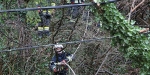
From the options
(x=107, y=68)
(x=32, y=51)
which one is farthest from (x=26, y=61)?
(x=107, y=68)

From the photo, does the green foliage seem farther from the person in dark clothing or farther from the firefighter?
the firefighter

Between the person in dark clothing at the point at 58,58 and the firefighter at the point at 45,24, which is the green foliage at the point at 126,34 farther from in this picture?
the firefighter at the point at 45,24

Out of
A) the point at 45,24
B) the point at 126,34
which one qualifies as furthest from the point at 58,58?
the point at 45,24

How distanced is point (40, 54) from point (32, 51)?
24 centimetres

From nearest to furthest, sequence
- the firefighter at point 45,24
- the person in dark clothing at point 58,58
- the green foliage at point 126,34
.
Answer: the green foliage at point 126,34 → the person in dark clothing at point 58,58 → the firefighter at point 45,24

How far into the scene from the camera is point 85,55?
8.10m

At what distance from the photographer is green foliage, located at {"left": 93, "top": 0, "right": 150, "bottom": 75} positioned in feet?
10.3

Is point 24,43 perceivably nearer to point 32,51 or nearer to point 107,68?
point 32,51

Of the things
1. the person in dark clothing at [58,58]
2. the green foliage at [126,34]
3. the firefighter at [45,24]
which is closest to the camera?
the green foliage at [126,34]

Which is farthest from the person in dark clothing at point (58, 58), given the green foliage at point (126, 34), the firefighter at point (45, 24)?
the green foliage at point (126, 34)

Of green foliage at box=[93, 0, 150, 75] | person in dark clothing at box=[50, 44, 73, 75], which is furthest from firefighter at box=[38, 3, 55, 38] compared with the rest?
green foliage at box=[93, 0, 150, 75]

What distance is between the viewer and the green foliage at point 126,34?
315cm

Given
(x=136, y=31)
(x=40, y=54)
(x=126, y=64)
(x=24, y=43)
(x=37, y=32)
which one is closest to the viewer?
(x=136, y=31)

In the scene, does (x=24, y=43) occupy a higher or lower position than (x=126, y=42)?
lower
